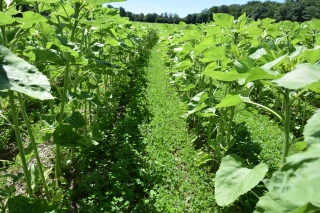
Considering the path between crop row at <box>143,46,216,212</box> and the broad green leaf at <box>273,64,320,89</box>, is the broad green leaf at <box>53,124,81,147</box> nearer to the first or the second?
the path between crop row at <box>143,46,216,212</box>

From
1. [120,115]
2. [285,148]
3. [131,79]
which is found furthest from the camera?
[131,79]

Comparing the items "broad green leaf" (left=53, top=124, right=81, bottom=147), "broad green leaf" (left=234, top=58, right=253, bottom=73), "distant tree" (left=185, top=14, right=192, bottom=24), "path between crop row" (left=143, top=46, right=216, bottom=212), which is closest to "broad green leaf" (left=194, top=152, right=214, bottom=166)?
"path between crop row" (left=143, top=46, right=216, bottom=212)

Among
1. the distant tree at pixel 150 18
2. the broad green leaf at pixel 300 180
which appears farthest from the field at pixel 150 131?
the distant tree at pixel 150 18

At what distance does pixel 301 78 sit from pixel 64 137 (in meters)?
1.94

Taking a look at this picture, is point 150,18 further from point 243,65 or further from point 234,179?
point 234,179

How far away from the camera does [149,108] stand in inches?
253

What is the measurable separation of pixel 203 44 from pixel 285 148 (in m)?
1.70

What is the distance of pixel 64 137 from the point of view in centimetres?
228

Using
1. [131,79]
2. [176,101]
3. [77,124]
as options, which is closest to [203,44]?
[77,124]

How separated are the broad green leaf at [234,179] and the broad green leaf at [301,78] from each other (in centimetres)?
90

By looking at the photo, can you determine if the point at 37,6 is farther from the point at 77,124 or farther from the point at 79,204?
the point at 79,204

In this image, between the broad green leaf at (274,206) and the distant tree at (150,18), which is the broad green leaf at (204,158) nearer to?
the broad green leaf at (274,206)

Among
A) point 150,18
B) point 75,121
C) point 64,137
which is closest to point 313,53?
point 64,137

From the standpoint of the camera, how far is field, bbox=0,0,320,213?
90 centimetres
